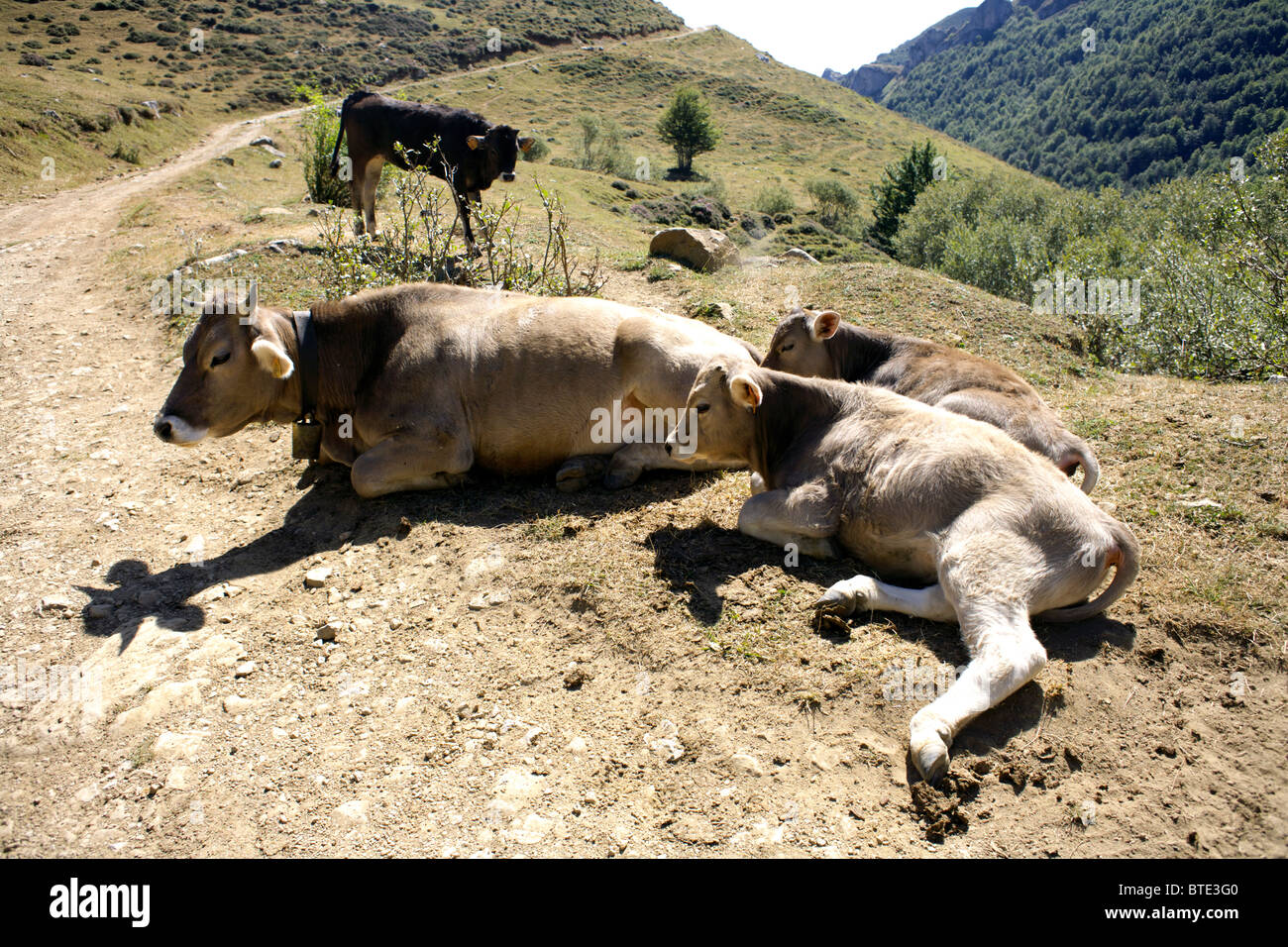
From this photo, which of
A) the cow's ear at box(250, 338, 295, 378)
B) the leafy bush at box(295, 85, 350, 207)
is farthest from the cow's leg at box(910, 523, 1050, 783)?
the leafy bush at box(295, 85, 350, 207)

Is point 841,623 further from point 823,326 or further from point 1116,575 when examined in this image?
point 823,326

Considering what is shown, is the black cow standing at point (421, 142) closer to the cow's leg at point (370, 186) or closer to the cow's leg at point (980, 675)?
the cow's leg at point (370, 186)

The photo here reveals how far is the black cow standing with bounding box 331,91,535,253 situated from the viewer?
13273mm

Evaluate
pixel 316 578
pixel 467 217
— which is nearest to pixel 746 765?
pixel 316 578

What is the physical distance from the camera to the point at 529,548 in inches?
233

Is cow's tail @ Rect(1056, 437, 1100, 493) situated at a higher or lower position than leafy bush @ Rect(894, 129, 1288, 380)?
lower

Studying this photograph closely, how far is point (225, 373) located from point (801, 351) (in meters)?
5.32

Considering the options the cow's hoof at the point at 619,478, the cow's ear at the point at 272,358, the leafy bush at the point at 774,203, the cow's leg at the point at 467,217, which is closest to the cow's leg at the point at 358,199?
the cow's leg at the point at 467,217

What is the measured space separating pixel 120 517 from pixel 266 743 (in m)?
3.57

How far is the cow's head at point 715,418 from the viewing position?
6.27 metres

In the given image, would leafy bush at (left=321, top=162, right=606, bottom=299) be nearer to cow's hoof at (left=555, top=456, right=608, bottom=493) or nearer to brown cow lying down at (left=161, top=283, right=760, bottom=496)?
brown cow lying down at (left=161, top=283, right=760, bottom=496)

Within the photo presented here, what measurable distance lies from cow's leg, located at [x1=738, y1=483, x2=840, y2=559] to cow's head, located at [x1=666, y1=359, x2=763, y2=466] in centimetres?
75
